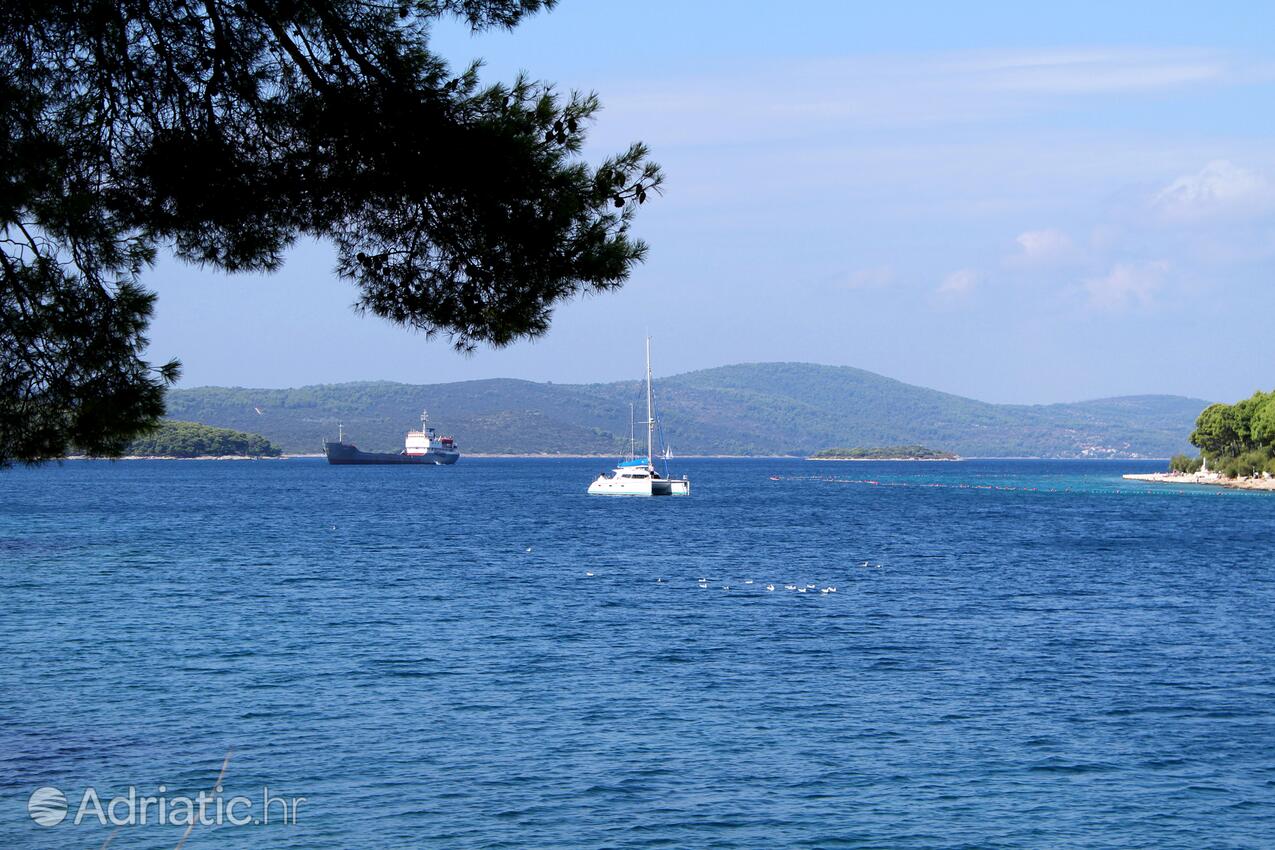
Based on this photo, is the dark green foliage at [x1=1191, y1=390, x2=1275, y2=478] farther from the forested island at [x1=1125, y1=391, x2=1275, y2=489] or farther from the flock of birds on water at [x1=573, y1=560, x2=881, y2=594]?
the flock of birds on water at [x1=573, y1=560, x2=881, y2=594]

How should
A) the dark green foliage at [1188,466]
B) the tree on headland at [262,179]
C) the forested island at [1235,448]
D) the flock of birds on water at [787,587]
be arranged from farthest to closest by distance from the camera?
the dark green foliage at [1188,466]
the forested island at [1235,448]
the flock of birds on water at [787,587]
the tree on headland at [262,179]

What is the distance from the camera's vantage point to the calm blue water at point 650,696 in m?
16.0

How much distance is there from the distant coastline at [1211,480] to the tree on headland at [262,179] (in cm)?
11911

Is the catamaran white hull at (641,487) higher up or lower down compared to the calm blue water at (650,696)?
higher up

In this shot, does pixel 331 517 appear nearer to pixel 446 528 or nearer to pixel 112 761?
pixel 446 528

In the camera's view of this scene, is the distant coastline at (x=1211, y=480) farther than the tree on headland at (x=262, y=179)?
Yes

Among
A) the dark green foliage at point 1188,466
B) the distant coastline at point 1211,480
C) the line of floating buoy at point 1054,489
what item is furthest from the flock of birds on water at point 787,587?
the dark green foliage at point 1188,466

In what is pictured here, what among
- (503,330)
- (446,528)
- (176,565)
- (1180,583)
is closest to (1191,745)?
(503,330)

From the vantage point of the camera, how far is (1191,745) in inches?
754

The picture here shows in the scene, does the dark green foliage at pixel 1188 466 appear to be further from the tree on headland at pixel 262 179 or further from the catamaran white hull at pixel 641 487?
the tree on headland at pixel 262 179

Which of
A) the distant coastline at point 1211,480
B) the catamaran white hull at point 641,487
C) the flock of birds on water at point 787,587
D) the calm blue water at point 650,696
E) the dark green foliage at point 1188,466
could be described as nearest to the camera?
the calm blue water at point 650,696

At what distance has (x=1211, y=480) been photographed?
135375 millimetres

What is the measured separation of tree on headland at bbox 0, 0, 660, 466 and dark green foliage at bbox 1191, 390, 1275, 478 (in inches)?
4846

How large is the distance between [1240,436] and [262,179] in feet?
460
